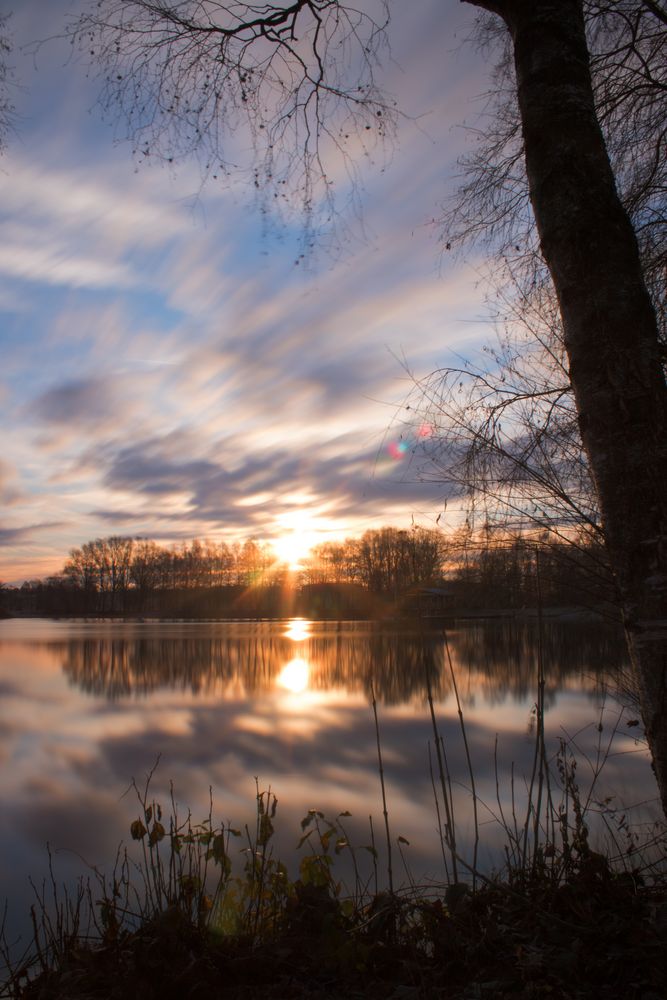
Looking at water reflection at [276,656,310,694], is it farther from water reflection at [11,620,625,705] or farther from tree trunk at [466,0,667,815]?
tree trunk at [466,0,667,815]

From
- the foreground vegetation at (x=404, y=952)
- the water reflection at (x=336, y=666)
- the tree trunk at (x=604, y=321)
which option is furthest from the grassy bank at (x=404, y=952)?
the water reflection at (x=336, y=666)

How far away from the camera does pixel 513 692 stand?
50.9ft

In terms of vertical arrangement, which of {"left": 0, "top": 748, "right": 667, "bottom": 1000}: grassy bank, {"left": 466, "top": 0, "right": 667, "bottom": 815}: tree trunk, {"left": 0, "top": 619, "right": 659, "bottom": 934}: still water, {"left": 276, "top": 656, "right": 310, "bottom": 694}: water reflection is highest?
{"left": 466, "top": 0, "right": 667, "bottom": 815}: tree trunk

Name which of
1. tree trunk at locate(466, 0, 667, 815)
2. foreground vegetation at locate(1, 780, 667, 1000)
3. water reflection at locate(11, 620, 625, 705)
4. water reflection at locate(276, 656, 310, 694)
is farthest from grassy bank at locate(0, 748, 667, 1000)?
water reflection at locate(276, 656, 310, 694)

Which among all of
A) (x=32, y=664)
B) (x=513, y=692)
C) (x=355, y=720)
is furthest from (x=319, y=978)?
(x=32, y=664)

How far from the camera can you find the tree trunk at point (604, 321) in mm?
2020

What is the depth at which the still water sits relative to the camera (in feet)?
21.1

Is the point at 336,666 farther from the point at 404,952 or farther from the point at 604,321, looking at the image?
the point at 604,321

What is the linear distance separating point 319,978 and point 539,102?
3.35 metres

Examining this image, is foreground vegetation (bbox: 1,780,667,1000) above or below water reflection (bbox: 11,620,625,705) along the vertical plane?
above

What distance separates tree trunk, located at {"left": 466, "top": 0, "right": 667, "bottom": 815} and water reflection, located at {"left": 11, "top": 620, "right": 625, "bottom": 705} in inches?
364

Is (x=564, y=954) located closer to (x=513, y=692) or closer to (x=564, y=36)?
(x=564, y=36)

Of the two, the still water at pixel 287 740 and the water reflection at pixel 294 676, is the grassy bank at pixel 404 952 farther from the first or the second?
the water reflection at pixel 294 676

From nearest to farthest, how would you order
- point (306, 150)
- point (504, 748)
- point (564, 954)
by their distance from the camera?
1. point (564, 954)
2. point (306, 150)
3. point (504, 748)
